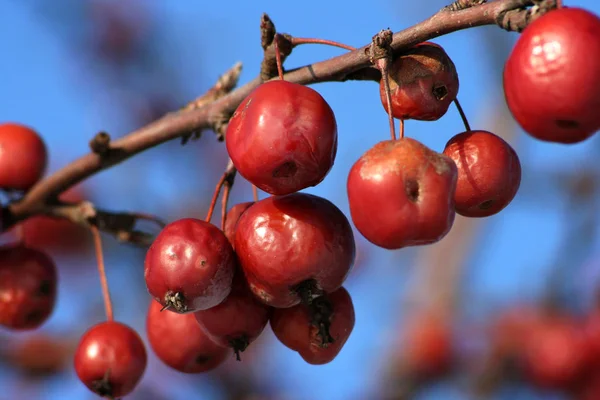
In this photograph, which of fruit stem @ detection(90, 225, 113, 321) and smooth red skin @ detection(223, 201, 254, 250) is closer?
smooth red skin @ detection(223, 201, 254, 250)

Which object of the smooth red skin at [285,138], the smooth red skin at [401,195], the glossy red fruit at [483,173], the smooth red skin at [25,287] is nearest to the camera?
the smooth red skin at [401,195]

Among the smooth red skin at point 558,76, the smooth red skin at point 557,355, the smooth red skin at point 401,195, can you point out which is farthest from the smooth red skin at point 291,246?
the smooth red skin at point 557,355

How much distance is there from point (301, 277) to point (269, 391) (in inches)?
139

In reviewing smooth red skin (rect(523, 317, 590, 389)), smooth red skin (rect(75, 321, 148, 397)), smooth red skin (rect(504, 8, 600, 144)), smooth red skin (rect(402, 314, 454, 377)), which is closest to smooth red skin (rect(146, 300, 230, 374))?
smooth red skin (rect(75, 321, 148, 397))

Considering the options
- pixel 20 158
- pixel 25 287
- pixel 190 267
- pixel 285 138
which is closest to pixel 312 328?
pixel 190 267

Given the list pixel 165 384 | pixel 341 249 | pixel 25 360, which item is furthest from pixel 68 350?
pixel 341 249

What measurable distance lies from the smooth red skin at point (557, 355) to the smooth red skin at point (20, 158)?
3.58m

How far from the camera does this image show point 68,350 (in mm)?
4828

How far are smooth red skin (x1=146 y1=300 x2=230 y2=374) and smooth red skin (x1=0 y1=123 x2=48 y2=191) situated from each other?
0.79 meters

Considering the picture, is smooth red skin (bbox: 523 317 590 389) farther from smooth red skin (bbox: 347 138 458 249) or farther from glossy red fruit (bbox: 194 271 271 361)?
smooth red skin (bbox: 347 138 458 249)

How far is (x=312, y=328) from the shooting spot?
1970 millimetres

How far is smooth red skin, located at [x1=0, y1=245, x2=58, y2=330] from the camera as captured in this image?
2.57m

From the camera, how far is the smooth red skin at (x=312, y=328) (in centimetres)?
198

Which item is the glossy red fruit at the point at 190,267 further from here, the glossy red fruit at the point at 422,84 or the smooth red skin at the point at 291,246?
the glossy red fruit at the point at 422,84
